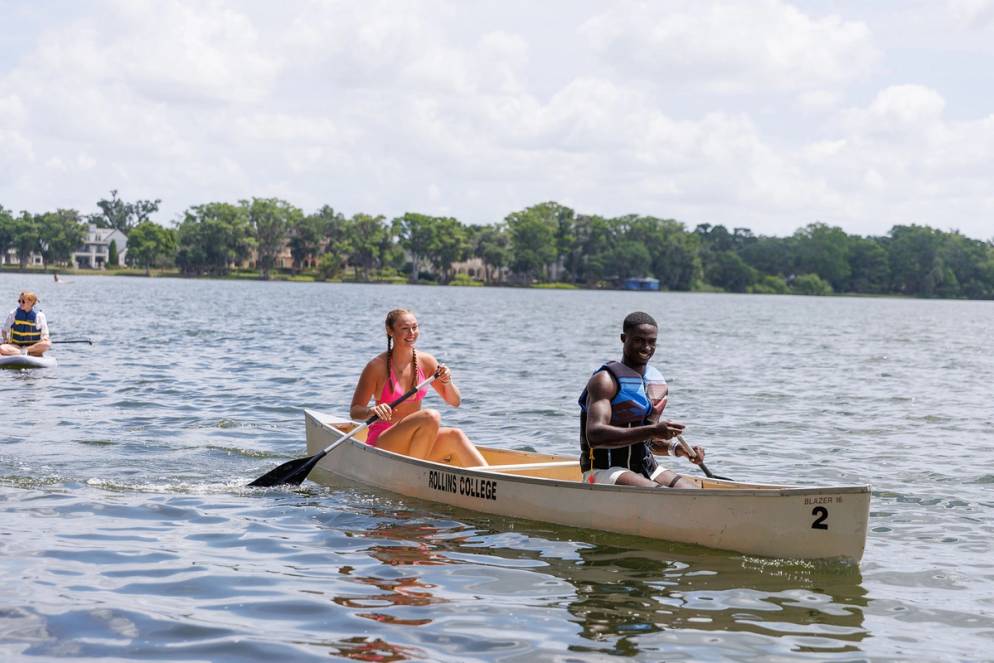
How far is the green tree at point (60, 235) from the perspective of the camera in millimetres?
163125

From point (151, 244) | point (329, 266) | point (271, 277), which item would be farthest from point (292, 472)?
point (271, 277)

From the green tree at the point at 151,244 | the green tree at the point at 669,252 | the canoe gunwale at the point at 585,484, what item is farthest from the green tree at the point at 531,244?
the canoe gunwale at the point at 585,484

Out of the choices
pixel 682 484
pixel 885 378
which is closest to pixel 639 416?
pixel 682 484

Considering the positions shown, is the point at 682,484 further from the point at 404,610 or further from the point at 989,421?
the point at 989,421

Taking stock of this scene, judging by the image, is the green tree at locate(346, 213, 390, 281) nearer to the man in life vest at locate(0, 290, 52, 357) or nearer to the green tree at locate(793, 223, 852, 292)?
the green tree at locate(793, 223, 852, 292)

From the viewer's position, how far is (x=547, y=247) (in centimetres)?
17325

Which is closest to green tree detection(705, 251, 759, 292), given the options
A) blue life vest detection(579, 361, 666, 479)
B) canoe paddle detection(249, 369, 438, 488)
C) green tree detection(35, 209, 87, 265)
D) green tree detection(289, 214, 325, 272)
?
green tree detection(289, 214, 325, 272)

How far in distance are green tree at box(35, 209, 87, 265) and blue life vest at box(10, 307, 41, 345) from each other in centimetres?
14958

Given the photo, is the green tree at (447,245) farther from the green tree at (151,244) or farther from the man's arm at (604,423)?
the man's arm at (604,423)

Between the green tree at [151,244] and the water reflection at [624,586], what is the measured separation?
15939 centimetres

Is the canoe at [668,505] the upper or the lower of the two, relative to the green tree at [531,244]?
lower

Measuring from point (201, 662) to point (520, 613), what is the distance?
80.6 inches

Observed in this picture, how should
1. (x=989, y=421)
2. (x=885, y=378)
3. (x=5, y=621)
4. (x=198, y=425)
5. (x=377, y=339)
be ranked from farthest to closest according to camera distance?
(x=377, y=339)
(x=885, y=378)
(x=989, y=421)
(x=198, y=425)
(x=5, y=621)

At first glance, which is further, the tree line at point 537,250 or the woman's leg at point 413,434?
the tree line at point 537,250
